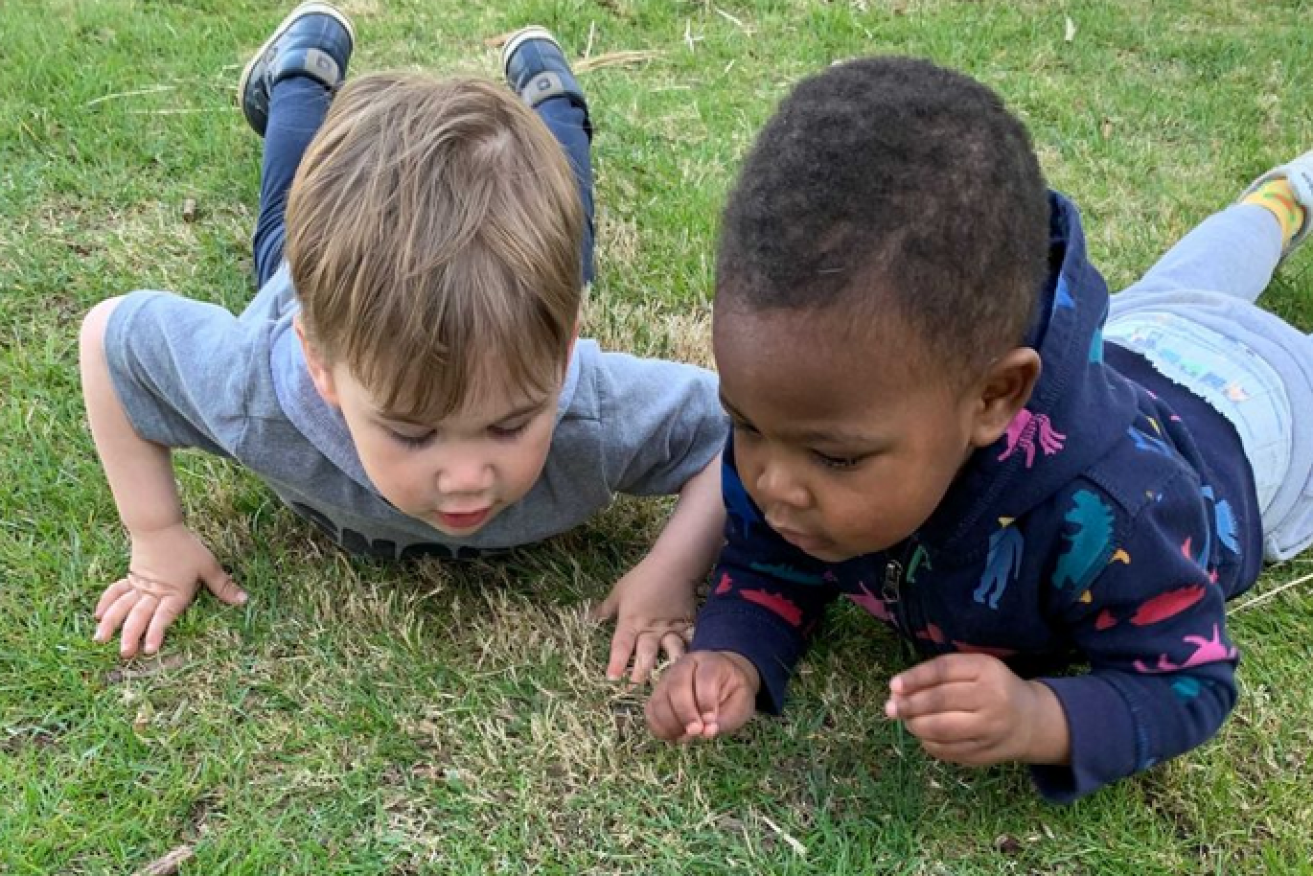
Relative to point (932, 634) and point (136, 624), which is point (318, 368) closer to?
point (136, 624)

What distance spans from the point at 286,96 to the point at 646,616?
5.73ft

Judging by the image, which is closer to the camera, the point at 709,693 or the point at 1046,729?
the point at 1046,729

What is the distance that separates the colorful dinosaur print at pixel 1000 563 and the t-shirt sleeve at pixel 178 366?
1165 mm

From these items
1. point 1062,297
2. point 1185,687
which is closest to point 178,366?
point 1062,297

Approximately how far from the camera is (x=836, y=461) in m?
1.49

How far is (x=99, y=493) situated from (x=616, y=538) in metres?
0.96

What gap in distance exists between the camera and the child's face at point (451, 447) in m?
1.75

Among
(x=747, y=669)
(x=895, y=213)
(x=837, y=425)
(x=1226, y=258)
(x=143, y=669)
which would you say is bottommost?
(x=143, y=669)

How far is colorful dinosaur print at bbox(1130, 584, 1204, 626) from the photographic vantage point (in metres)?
1.67

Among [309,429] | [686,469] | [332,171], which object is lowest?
[686,469]

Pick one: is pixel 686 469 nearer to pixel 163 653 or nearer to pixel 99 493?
pixel 163 653

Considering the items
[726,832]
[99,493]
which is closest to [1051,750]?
[726,832]

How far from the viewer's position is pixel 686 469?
7.25 feet

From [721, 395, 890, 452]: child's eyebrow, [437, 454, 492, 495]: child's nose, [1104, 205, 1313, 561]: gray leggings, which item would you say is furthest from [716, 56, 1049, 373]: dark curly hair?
[1104, 205, 1313, 561]: gray leggings
